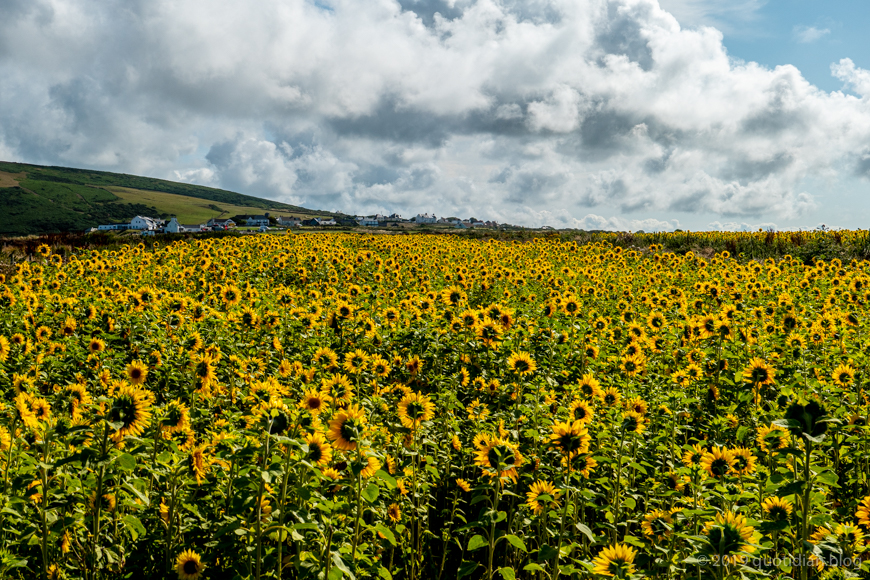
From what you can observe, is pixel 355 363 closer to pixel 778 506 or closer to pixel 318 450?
pixel 318 450

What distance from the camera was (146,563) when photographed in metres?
3.01

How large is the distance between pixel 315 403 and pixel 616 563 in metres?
2.05

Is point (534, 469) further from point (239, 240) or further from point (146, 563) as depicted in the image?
point (239, 240)

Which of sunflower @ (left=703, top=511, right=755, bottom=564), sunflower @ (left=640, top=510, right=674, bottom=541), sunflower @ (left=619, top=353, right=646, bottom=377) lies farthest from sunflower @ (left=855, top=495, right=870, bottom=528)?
sunflower @ (left=619, top=353, right=646, bottom=377)

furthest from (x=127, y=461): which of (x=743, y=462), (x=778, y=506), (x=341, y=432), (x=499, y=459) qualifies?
(x=743, y=462)

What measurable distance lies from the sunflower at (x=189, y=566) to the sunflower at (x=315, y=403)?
1028 millimetres

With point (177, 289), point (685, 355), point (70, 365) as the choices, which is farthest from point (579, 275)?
point (70, 365)

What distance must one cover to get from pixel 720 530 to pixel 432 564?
2.21 m

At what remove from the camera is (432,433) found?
4.46 meters

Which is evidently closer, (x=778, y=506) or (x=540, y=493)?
(x=778, y=506)

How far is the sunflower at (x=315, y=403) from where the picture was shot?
3.15 metres

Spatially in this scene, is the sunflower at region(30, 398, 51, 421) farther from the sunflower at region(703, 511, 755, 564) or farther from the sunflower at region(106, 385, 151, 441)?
the sunflower at region(703, 511, 755, 564)

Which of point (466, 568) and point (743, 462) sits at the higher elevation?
point (743, 462)

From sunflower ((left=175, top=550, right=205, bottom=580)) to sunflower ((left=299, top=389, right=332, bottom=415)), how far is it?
1028 millimetres
